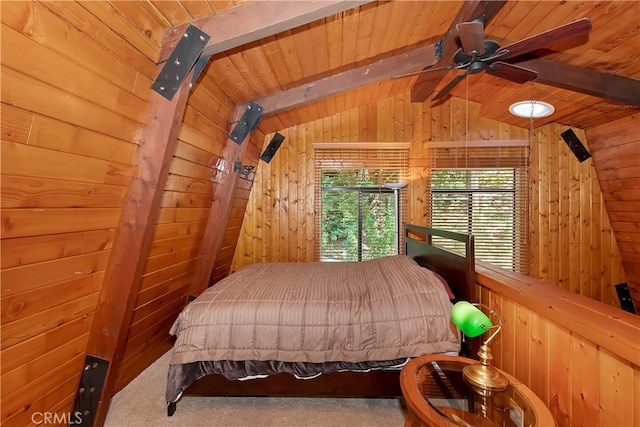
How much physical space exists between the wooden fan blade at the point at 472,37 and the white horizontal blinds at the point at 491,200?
201 centimetres

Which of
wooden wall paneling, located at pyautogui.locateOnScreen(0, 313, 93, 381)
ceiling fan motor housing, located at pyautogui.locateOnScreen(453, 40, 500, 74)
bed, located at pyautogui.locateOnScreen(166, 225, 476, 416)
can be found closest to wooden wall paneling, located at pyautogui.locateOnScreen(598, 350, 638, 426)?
bed, located at pyautogui.locateOnScreen(166, 225, 476, 416)

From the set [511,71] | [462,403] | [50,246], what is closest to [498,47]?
[511,71]

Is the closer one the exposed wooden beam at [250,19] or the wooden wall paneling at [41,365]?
the wooden wall paneling at [41,365]

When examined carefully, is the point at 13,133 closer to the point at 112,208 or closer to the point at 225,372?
the point at 112,208

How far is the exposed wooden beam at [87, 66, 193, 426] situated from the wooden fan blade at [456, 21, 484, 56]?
1.54 m

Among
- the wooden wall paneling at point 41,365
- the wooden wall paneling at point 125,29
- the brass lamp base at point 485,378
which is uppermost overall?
the wooden wall paneling at point 125,29

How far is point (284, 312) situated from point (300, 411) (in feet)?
2.25

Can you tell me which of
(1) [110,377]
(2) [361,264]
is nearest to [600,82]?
(2) [361,264]

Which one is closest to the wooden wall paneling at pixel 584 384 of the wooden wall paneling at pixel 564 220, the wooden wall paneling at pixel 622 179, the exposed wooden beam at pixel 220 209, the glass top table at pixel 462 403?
the glass top table at pixel 462 403

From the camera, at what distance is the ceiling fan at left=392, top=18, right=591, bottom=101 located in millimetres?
1499

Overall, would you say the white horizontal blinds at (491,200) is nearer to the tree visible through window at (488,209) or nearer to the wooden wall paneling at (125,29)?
the tree visible through window at (488,209)

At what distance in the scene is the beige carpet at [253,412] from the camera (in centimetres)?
171

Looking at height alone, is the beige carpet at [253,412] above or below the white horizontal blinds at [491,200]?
below

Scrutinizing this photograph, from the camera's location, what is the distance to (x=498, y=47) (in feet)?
5.97
